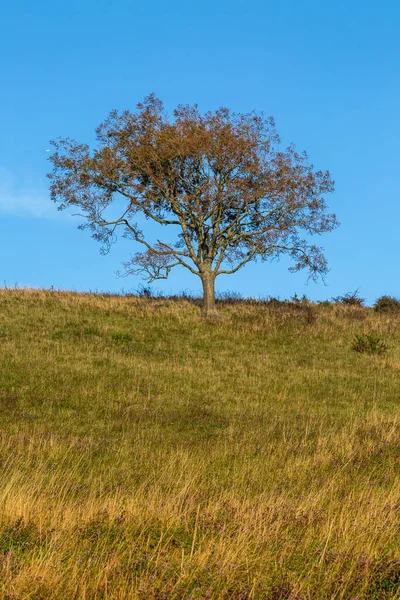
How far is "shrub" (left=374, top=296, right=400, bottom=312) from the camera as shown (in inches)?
1701

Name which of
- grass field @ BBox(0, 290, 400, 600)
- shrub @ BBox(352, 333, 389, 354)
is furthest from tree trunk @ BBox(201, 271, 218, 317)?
shrub @ BBox(352, 333, 389, 354)

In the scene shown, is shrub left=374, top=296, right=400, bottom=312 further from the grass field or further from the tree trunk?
the tree trunk

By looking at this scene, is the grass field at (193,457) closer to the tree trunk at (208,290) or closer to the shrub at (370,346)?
the shrub at (370,346)

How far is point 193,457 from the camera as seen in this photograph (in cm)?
1215

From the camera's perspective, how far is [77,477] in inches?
415

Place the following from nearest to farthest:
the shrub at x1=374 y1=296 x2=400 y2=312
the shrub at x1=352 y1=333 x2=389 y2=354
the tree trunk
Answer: the shrub at x1=352 y1=333 x2=389 y2=354, the tree trunk, the shrub at x1=374 y1=296 x2=400 y2=312

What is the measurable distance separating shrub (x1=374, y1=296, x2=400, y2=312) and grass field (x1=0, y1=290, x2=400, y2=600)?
8763 millimetres

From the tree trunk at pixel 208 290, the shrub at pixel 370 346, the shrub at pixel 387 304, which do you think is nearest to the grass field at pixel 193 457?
the shrub at pixel 370 346

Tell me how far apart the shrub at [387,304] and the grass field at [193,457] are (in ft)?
28.8

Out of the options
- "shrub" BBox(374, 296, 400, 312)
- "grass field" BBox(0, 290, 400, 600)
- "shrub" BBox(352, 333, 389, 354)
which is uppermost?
"shrub" BBox(374, 296, 400, 312)

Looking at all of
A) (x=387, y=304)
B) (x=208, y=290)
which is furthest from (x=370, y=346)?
(x=387, y=304)

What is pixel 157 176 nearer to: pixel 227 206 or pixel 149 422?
pixel 227 206

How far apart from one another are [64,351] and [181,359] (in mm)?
4702

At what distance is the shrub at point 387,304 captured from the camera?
43216mm
